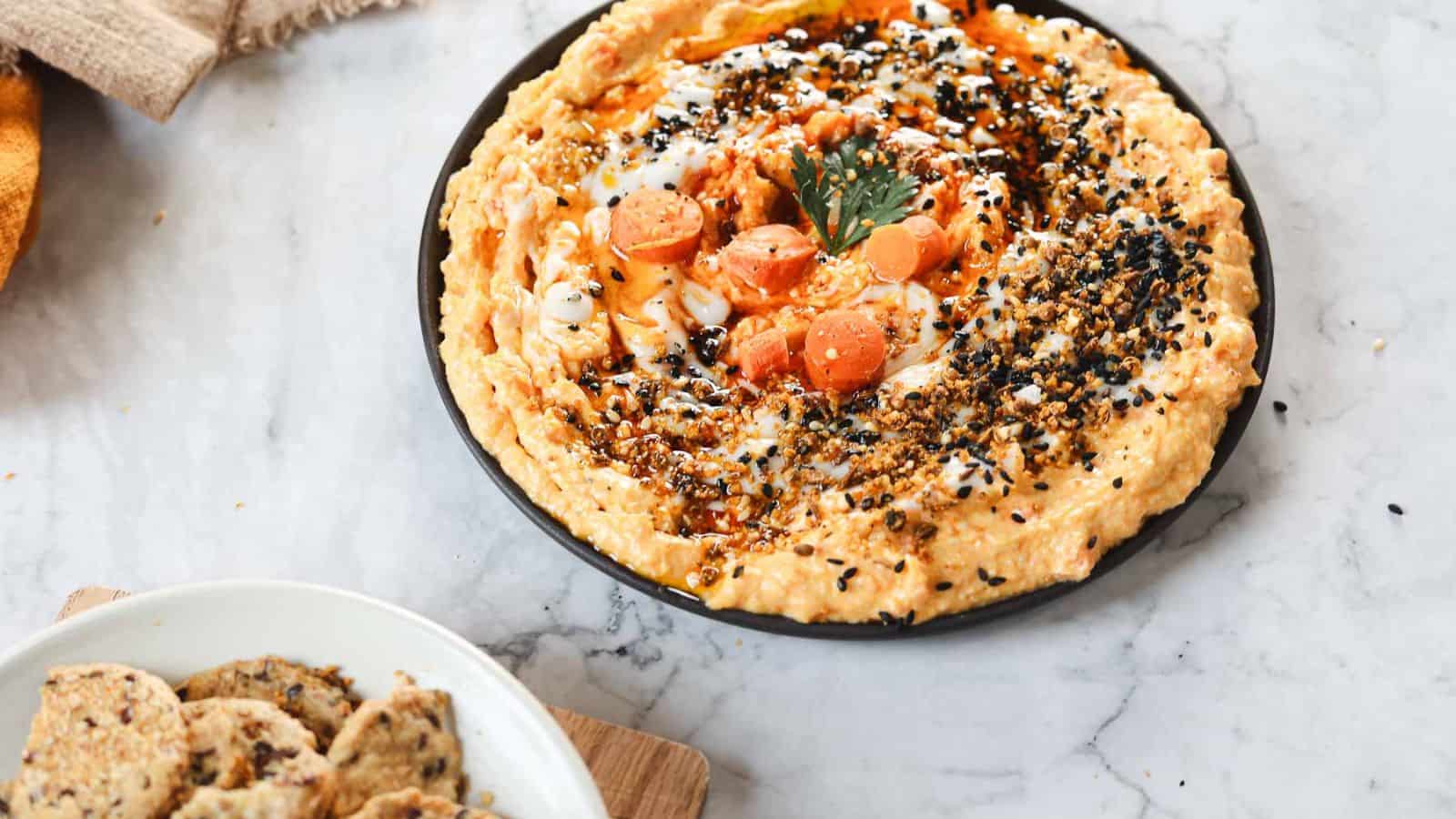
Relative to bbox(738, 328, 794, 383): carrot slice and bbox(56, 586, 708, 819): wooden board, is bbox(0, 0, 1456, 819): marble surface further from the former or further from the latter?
bbox(738, 328, 794, 383): carrot slice

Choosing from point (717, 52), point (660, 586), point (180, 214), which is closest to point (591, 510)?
point (660, 586)

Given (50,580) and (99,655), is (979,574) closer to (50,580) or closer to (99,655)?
(99,655)

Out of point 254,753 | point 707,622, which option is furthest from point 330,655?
point 707,622

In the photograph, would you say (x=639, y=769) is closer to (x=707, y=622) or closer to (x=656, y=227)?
(x=707, y=622)

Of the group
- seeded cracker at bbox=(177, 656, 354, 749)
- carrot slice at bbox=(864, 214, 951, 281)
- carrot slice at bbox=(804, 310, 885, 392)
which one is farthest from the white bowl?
carrot slice at bbox=(864, 214, 951, 281)

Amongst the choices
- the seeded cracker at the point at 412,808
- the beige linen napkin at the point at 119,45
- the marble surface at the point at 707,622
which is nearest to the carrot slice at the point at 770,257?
the marble surface at the point at 707,622
